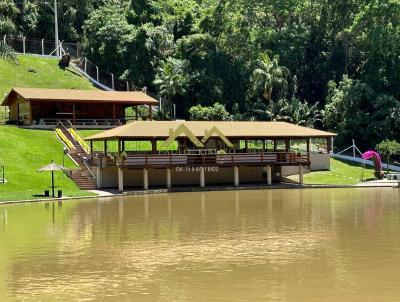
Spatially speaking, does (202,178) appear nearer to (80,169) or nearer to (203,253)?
(80,169)

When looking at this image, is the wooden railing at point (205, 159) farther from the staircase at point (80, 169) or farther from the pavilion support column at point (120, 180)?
the staircase at point (80, 169)

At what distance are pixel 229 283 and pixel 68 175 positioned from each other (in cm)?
3520

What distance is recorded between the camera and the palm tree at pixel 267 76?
73812 mm

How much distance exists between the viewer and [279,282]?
53.1ft

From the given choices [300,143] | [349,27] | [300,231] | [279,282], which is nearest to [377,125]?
[300,143]

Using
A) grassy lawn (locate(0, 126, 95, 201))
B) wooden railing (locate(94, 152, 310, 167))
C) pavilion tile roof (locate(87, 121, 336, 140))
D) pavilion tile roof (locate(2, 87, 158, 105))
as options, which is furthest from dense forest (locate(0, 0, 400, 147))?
grassy lawn (locate(0, 126, 95, 201))

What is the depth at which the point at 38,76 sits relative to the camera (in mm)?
84375

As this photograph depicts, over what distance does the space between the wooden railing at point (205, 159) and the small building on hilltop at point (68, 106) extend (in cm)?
1585

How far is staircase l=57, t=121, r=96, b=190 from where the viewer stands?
48.8 meters

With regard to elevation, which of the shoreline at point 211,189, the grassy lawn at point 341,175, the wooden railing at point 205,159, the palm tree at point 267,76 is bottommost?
the shoreline at point 211,189

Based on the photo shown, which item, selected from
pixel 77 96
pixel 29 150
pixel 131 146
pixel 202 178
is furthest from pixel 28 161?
pixel 77 96

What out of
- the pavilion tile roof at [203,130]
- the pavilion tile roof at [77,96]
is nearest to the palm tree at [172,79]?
the pavilion tile roof at [77,96]

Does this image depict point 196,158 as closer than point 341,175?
Yes

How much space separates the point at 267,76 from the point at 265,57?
2.73m
